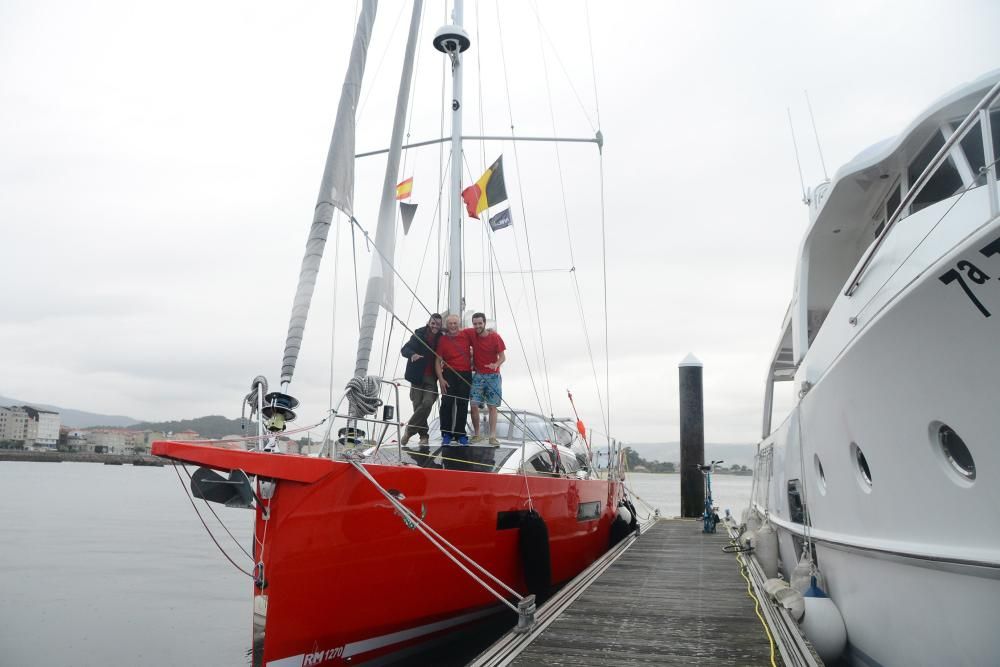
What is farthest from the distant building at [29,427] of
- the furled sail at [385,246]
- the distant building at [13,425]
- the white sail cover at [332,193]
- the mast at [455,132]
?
the white sail cover at [332,193]

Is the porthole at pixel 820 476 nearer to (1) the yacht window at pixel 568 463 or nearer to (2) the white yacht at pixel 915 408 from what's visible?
(2) the white yacht at pixel 915 408

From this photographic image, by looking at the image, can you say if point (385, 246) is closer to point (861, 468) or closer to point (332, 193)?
point (332, 193)

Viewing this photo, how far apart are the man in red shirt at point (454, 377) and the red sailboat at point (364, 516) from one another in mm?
290

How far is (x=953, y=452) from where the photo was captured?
12.2 ft

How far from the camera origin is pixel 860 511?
471cm

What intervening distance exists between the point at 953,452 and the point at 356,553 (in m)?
4.07

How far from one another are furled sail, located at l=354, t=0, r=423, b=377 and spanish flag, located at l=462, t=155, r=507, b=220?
2494 mm

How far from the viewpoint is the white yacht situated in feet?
11.2

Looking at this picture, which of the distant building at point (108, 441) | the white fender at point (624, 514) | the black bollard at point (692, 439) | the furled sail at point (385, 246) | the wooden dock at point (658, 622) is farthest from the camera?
the distant building at point (108, 441)

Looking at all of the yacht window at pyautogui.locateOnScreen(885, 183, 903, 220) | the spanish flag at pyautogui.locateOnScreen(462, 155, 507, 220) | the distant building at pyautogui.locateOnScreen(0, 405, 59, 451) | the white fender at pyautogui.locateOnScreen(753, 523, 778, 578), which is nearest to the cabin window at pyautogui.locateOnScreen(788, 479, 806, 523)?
the white fender at pyautogui.locateOnScreen(753, 523, 778, 578)

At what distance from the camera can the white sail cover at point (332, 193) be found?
582 cm

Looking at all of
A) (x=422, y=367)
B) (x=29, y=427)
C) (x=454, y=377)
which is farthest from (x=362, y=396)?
(x=29, y=427)

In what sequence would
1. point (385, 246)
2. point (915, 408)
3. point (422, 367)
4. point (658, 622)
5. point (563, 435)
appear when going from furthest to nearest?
point (563, 435) < point (422, 367) < point (385, 246) < point (658, 622) < point (915, 408)

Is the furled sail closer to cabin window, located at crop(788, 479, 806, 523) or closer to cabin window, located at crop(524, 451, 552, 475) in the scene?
cabin window, located at crop(524, 451, 552, 475)
